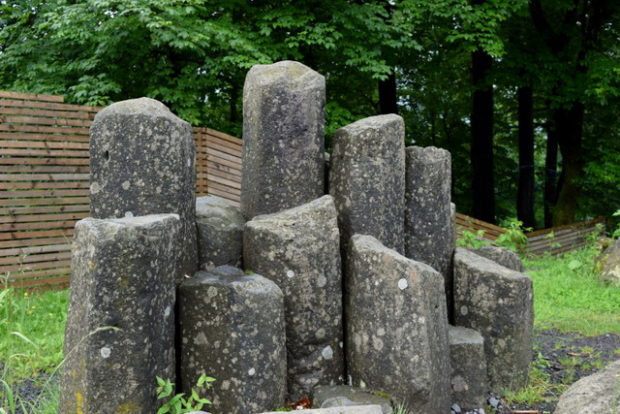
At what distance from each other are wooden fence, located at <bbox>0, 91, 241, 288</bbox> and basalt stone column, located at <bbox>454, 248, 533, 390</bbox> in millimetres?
5435

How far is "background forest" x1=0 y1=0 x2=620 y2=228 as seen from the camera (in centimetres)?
1041

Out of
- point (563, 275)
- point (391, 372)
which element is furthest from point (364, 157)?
point (563, 275)

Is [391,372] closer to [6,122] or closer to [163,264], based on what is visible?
[163,264]

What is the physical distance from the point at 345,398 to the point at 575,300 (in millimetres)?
5448

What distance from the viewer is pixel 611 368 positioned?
10.7 ft

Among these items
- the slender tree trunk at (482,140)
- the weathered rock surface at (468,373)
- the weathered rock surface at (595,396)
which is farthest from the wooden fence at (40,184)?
the slender tree trunk at (482,140)

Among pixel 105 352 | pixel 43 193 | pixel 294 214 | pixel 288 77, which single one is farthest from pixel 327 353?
pixel 43 193

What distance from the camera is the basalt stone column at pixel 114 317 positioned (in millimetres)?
3250

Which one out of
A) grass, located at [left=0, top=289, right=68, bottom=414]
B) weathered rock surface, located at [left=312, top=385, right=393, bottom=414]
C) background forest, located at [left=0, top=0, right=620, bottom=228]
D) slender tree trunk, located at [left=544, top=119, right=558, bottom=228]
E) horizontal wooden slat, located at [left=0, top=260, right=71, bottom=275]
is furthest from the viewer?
slender tree trunk, located at [left=544, top=119, right=558, bottom=228]

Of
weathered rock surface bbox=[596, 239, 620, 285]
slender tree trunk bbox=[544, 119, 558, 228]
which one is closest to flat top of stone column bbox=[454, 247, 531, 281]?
weathered rock surface bbox=[596, 239, 620, 285]

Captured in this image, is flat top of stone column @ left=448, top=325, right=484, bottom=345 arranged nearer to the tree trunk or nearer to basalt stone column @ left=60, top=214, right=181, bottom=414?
basalt stone column @ left=60, top=214, right=181, bottom=414

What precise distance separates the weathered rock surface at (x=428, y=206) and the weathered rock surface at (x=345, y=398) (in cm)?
133

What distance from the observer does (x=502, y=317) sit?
5.02 meters

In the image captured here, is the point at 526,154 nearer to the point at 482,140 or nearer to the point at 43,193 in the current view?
the point at 482,140
